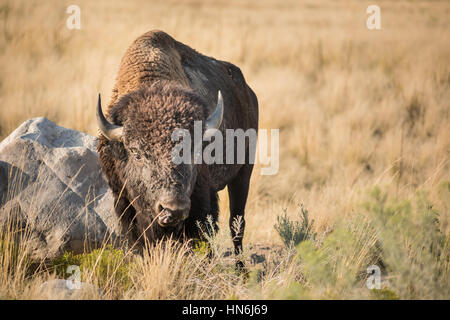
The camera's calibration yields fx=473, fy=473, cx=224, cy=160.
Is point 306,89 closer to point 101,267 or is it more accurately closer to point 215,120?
point 215,120

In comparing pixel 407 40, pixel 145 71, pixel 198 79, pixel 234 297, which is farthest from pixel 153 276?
pixel 407 40

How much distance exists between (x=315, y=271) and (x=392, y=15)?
2145 cm

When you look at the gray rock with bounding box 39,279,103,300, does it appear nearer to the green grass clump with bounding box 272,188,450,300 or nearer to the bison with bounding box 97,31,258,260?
the bison with bounding box 97,31,258,260

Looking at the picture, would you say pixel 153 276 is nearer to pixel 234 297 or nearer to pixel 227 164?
pixel 234 297

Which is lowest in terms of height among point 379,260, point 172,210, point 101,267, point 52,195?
point 379,260

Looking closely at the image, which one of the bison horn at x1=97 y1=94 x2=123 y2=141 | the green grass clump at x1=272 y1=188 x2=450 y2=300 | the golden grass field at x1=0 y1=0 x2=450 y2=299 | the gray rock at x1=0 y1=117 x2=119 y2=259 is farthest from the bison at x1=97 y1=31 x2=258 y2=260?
the green grass clump at x1=272 y1=188 x2=450 y2=300

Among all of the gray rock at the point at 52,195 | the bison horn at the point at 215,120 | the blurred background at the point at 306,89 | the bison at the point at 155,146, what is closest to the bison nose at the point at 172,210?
the bison at the point at 155,146

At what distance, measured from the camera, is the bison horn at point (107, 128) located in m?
3.69

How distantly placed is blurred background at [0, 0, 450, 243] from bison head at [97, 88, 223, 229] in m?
2.27

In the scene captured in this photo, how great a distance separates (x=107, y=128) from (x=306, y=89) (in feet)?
35.3

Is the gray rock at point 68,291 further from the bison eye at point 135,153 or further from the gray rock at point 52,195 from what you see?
the bison eye at point 135,153

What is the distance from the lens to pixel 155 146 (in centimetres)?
351

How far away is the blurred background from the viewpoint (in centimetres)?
824

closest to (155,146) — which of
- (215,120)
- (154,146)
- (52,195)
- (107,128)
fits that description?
(154,146)
